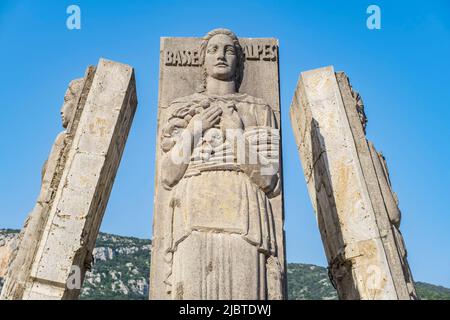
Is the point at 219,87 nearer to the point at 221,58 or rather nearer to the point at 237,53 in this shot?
the point at 221,58

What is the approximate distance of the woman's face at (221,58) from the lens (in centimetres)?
1018

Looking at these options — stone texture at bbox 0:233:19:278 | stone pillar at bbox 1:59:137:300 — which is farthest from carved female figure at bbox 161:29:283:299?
stone texture at bbox 0:233:19:278

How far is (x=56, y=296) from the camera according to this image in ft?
27.9

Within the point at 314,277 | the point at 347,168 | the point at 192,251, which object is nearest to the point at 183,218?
the point at 192,251

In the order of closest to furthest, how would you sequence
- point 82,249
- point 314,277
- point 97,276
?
point 82,249, point 97,276, point 314,277

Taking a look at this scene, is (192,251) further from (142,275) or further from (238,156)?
(142,275)

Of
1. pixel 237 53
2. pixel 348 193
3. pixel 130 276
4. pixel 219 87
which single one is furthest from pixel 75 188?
pixel 130 276

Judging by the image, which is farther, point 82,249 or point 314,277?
point 314,277

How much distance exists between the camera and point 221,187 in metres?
8.84

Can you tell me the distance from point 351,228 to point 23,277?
448 cm

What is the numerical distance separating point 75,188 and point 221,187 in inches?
79.7

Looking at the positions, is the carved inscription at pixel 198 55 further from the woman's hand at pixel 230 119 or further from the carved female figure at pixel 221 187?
the woman's hand at pixel 230 119

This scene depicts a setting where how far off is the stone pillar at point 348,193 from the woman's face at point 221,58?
4.01ft

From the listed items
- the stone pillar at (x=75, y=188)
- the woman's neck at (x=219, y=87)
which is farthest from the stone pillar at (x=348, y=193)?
the stone pillar at (x=75, y=188)
